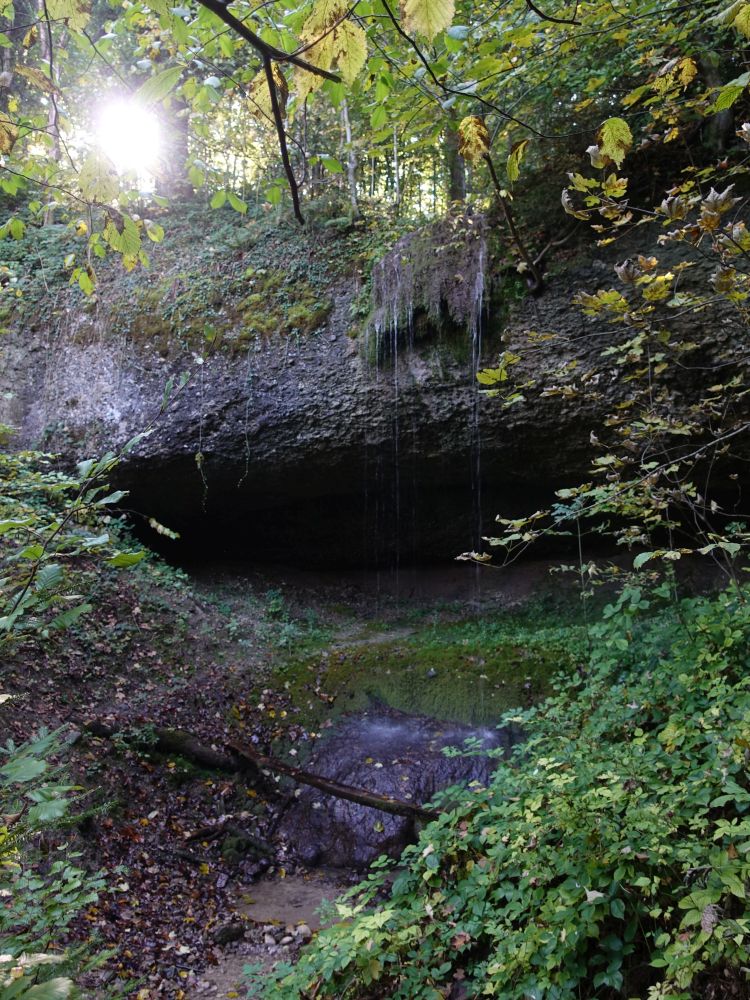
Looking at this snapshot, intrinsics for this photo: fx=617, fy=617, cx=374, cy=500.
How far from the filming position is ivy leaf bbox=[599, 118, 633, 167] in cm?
186

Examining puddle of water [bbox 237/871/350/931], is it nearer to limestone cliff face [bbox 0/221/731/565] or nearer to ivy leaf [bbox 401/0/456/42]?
limestone cliff face [bbox 0/221/731/565]

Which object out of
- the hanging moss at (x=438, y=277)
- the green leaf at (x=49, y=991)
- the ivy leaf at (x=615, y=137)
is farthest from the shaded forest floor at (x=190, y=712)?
the hanging moss at (x=438, y=277)

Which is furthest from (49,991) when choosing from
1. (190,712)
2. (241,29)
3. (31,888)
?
(190,712)

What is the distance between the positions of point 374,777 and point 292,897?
1.14m

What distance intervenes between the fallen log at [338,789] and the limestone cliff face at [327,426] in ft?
10.7

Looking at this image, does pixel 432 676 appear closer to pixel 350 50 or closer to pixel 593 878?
pixel 593 878

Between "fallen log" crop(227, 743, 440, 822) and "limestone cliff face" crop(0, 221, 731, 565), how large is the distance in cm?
327

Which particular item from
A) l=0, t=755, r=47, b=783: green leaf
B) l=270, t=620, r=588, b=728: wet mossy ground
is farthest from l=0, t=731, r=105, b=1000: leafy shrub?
l=270, t=620, r=588, b=728: wet mossy ground

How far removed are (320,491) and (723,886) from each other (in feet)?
22.9

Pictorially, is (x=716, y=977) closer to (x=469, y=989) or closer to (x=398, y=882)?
(x=469, y=989)

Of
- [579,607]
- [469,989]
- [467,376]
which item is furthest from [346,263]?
[469,989]

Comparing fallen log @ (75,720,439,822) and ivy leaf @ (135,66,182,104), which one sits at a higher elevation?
ivy leaf @ (135,66,182,104)

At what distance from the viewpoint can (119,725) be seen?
205 inches

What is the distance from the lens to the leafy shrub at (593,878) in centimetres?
224
